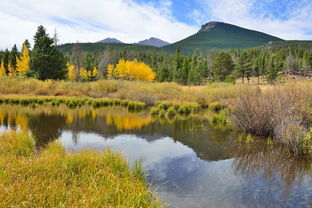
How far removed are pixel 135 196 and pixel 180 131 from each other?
27.8 ft

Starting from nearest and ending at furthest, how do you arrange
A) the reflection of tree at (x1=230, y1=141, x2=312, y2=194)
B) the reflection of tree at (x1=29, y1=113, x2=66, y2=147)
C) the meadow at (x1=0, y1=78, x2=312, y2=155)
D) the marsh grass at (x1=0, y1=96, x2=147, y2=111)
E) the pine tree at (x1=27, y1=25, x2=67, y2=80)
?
the reflection of tree at (x1=230, y1=141, x2=312, y2=194) → the meadow at (x1=0, y1=78, x2=312, y2=155) → the reflection of tree at (x1=29, y1=113, x2=66, y2=147) → the marsh grass at (x1=0, y1=96, x2=147, y2=111) → the pine tree at (x1=27, y1=25, x2=67, y2=80)

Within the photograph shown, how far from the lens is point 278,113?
9.97 m

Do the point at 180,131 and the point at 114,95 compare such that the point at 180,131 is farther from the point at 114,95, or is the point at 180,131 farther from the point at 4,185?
the point at 114,95

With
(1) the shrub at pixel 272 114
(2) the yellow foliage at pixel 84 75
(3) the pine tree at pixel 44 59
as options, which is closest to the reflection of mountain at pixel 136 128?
(1) the shrub at pixel 272 114

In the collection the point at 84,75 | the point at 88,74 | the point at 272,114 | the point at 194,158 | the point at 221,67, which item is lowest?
the point at 194,158

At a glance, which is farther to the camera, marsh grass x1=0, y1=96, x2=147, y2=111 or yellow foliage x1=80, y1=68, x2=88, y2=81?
yellow foliage x1=80, y1=68, x2=88, y2=81

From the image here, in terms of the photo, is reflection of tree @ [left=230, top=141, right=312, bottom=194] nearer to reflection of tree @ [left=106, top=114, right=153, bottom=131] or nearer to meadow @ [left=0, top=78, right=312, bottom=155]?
meadow @ [left=0, top=78, right=312, bottom=155]

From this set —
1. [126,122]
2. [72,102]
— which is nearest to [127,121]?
[126,122]

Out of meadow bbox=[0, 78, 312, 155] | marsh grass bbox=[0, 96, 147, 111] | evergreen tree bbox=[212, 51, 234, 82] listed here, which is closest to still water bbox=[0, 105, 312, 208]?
meadow bbox=[0, 78, 312, 155]

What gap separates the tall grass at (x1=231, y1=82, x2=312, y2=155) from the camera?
8.83 m

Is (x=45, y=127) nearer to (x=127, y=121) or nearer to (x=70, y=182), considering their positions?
(x=127, y=121)

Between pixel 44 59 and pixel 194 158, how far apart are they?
2949 cm

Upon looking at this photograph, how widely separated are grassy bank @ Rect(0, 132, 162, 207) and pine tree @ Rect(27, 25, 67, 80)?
27.9m

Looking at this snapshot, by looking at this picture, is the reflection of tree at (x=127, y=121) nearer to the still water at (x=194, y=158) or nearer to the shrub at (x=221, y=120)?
the still water at (x=194, y=158)
